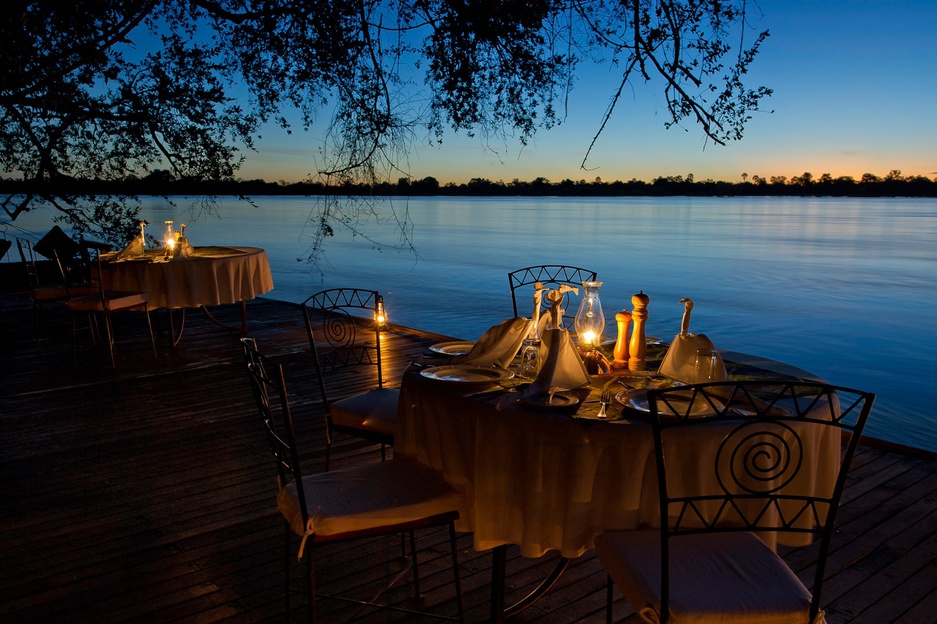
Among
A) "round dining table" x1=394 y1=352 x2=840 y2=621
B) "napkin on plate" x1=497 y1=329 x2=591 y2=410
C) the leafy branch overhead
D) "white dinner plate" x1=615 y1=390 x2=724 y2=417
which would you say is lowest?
"round dining table" x1=394 y1=352 x2=840 y2=621

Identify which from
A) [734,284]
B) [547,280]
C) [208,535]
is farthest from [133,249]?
[734,284]

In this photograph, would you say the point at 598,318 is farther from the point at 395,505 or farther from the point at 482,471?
the point at 395,505

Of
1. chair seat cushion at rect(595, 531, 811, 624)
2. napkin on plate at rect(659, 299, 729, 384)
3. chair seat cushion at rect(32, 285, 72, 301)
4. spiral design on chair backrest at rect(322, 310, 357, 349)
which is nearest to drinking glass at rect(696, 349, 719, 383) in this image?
napkin on plate at rect(659, 299, 729, 384)

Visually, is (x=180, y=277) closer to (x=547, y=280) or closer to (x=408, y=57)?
(x=408, y=57)

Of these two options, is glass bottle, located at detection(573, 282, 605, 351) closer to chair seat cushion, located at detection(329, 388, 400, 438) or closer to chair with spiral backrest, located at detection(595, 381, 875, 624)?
chair with spiral backrest, located at detection(595, 381, 875, 624)

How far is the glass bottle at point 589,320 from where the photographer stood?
221 centimetres

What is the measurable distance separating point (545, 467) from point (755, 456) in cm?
54

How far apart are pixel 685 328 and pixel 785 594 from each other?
0.90m

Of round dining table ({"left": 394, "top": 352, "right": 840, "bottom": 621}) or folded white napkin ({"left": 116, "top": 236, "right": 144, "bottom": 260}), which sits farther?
folded white napkin ({"left": 116, "top": 236, "right": 144, "bottom": 260})

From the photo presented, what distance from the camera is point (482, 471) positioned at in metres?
1.83

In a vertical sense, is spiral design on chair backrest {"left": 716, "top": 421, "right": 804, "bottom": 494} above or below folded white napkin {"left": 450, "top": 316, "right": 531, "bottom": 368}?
below

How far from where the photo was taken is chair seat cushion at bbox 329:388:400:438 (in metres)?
2.62

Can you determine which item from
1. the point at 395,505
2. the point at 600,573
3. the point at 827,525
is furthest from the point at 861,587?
the point at 395,505

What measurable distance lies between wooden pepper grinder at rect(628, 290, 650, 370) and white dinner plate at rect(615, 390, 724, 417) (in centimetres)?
33
